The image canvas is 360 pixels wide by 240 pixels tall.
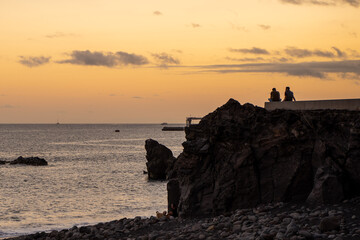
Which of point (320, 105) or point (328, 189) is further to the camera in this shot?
point (320, 105)

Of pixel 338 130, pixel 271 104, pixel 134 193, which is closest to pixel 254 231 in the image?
pixel 338 130

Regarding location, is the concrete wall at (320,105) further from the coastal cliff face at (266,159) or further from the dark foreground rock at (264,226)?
the dark foreground rock at (264,226)

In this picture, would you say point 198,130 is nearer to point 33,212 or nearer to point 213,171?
point 213,171

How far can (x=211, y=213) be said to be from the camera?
23203 mm

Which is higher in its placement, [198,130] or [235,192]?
[198,130]

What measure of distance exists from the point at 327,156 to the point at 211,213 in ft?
18.2

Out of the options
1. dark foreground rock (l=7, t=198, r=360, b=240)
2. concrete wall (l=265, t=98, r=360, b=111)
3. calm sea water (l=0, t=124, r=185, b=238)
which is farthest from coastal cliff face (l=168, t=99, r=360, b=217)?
calm sea water (l=0, t=124, r=185, b=238)

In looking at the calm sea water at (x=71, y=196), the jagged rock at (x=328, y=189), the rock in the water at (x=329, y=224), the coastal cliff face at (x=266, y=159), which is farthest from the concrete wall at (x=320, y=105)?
the calm sea water at (x=71, y=196)

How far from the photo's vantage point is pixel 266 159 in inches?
888

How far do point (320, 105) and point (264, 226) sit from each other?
720 centimetres

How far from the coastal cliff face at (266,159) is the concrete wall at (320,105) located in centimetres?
43

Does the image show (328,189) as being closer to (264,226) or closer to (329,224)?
(264,226)

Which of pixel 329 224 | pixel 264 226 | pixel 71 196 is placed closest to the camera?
pixel 329 224

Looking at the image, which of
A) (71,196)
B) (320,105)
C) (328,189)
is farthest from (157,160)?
(328,189)
